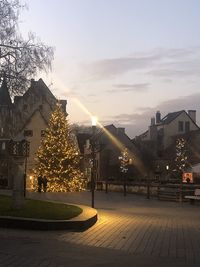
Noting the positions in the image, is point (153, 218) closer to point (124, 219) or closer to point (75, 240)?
point (124, 219)

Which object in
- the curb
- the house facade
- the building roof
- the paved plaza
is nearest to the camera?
the paved plaza

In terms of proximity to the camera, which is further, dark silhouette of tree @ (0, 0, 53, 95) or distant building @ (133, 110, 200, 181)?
distant building @ (133, 110, 200, 181)

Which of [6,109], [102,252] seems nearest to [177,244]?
[102,252]

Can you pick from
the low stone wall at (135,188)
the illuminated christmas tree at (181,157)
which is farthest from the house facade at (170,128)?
the low stone wall at (135,188)

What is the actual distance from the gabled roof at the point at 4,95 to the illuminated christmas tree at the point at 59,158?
22952 mm

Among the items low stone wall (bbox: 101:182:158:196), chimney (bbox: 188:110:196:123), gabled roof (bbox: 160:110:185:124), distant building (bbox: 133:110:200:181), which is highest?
chimney (bbox: 188:110:196:123)

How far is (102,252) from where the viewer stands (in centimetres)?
1283

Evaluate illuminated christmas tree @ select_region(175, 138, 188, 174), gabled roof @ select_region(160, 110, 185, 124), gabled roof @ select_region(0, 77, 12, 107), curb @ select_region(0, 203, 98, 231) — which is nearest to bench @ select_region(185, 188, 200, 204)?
gabled roof @ select_region(0, 77, 12, 107)

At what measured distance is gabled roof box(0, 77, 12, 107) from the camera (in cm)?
2552

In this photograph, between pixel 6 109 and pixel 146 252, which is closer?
pixel 146 252

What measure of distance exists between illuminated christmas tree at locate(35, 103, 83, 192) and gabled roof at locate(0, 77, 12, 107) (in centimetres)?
2295

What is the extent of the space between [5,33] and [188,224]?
12.9 meters

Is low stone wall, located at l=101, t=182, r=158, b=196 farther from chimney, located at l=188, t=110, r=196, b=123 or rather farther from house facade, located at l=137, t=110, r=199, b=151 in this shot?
chimney, located at l=188, t=110, r=196, b=123

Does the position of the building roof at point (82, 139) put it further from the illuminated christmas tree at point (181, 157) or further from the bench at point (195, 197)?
the bench at point (195, 197)
